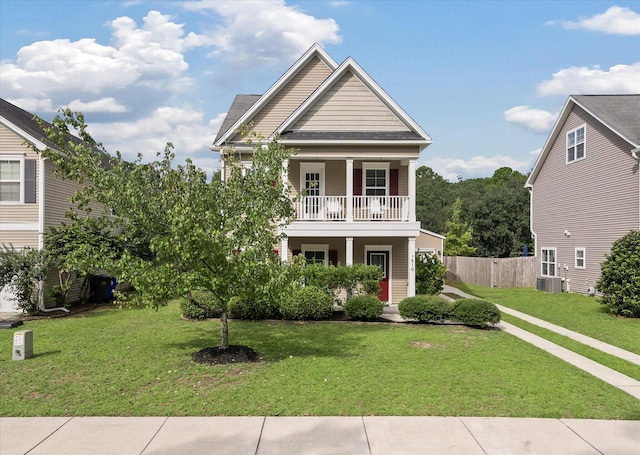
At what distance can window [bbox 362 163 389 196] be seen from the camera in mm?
17859

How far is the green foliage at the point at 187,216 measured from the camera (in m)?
8.59

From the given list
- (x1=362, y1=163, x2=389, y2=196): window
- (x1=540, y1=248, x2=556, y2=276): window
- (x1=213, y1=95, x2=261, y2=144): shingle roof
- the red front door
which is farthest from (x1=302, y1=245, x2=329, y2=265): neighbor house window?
(x1=540, y1=248, x2=556, y2=276): window

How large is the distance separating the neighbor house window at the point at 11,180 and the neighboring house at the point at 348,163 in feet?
23.1

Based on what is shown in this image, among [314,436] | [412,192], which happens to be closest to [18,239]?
[412,192]

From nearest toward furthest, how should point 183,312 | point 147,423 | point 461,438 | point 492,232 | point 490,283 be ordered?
1. point 461,438
2. point 147,423
3. point 183,312
4. point 490,283
5. point 492,232

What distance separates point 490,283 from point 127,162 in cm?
2324

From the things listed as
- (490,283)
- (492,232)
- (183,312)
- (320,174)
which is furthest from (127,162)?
(492,232)

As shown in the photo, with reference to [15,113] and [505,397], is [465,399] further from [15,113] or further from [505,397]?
[15,113]

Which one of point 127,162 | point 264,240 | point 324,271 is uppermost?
point 127,162

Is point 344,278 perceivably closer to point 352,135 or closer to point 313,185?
point 313,185

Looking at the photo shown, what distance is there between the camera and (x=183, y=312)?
1441 centimetres

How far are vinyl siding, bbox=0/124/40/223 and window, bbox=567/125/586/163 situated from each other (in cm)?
2386

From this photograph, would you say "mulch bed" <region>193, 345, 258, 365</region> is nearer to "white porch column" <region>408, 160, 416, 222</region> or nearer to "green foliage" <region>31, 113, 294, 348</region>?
"green foliage" <region>31, 113, 294, 348</region>

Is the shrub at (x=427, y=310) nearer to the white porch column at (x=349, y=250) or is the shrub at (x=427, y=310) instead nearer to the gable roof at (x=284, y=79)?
the white porch column at (x=349, y=250)
